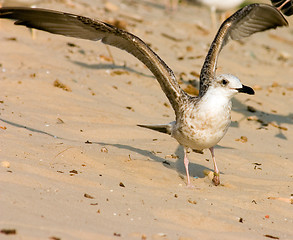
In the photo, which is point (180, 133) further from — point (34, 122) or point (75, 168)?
point (34, 122)

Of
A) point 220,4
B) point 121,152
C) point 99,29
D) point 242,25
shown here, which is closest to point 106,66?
point 242,25

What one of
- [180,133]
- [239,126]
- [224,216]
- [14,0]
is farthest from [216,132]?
[14,0]

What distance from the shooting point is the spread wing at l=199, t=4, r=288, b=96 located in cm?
708

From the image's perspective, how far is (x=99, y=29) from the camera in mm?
6414

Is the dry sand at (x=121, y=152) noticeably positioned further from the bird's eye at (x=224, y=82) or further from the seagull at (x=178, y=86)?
the bird's eye at (x=224, y=82)

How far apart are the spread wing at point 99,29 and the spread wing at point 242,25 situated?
0.63m

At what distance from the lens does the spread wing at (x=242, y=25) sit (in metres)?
7.08

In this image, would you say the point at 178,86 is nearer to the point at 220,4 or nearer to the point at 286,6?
the point at 286,6

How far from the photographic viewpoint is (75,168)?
19.5 ft

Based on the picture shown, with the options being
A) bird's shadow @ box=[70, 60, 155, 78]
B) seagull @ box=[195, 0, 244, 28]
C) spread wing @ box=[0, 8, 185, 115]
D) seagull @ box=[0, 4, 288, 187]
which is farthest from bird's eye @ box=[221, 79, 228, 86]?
seagull @ box=[195, 0, 244, 28]

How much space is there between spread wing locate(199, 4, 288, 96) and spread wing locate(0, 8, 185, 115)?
2.07ft

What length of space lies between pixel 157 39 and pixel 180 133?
8.65 metres

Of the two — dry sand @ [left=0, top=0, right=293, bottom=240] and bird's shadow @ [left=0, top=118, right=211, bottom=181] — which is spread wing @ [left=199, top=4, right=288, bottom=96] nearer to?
bird's shadow @ [left=0, top=118, right=211, bottom=181]

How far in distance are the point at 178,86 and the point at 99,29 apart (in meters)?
1.15
